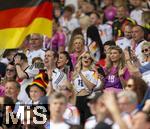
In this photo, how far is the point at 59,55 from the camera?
1147 cm

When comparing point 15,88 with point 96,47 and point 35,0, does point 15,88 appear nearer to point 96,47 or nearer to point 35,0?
point 35,0

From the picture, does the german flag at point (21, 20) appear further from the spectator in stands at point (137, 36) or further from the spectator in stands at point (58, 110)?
the spectator in stands at point (58, 110)

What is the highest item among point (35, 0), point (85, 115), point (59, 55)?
point (35, 0)

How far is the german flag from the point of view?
10.6m

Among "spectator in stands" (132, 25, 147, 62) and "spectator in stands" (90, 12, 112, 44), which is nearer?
"spectator in stands" (132, 25, 147, 62)

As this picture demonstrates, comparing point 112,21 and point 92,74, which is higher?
point 112,21

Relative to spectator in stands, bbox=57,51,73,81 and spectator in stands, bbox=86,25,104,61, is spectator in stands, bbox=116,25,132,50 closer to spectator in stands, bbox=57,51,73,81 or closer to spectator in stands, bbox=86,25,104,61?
spectator in stands, bbox=86,25,104,61

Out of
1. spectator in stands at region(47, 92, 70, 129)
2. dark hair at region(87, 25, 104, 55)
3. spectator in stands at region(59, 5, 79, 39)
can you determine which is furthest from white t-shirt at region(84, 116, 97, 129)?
spectator in stands at region(59, 5, 79, 39)

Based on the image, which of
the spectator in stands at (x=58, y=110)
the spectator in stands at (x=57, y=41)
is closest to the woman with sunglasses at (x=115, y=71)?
the spectator in stands at (x=58, y=110)

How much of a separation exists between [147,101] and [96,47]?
4628 mm

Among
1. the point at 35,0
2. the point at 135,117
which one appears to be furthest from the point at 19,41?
the point at 135,117

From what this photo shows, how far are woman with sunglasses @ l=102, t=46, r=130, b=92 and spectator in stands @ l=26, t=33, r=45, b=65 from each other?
5.17 feet

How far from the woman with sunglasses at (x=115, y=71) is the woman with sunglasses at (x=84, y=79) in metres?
0.20

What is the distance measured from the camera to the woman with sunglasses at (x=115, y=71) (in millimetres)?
10516
